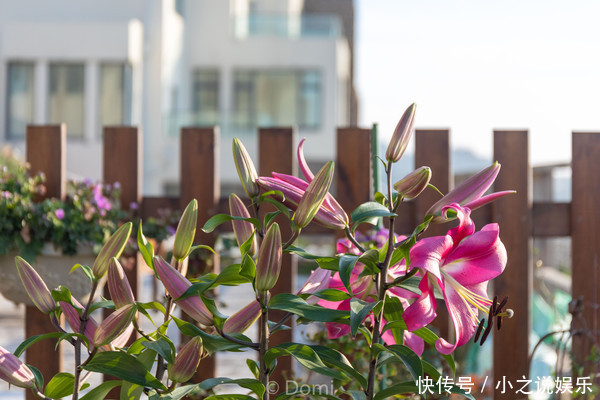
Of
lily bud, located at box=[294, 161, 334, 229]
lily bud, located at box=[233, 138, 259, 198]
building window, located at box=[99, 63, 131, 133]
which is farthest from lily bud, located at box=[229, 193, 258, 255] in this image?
building window, located at box=[99, 63, 131, 133]

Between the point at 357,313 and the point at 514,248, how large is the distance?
157 cm

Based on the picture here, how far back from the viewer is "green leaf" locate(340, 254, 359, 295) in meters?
0.97

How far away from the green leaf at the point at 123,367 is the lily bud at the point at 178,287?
0.35 ft

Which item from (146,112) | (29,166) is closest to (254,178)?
(29,166)

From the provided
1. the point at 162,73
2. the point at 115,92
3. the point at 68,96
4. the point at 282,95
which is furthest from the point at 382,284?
the point at 282,95

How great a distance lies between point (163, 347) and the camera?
1.04 metres

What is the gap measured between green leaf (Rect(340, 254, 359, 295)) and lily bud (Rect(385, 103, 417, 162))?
18 centimetres

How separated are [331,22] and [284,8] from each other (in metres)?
4.21

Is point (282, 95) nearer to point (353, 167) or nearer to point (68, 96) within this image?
point (68, 96)

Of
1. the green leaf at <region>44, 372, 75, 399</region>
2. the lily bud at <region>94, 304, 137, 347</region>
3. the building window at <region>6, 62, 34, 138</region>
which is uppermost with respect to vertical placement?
the building window at <region>6, 62, 34, 138</region>

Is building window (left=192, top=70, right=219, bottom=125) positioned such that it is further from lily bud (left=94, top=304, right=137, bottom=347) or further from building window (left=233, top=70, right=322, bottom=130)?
lily bud (left=94, top=304, right=137, bottom=347)

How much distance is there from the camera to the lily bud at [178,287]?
102cm

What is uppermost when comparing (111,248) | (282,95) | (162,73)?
A: (162,73)

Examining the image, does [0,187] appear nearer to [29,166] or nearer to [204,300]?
[29,166]
